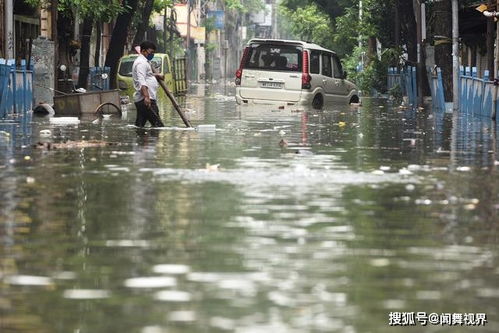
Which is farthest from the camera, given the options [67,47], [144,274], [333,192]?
[67,47]

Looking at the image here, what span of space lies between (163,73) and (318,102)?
44.6 feet

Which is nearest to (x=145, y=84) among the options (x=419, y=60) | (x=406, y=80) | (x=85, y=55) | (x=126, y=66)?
(x=85, y=55)

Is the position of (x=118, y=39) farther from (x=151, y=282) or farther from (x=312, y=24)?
(x=151, y=282)

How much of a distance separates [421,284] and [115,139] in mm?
14123

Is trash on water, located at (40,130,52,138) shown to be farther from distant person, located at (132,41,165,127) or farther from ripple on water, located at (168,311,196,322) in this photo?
ripple on water, located at (168,311,196,322)

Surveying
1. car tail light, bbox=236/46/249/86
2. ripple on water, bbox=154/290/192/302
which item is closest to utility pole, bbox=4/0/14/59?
car tail light, bbox=236/46/249/86

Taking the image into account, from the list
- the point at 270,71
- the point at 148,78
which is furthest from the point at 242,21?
the point at 148,78

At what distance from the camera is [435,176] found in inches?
588

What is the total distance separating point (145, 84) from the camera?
24.2 metres

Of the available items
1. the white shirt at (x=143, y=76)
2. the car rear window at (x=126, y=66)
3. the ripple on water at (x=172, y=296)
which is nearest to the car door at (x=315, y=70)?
the car rear window at (x=126, y=66)

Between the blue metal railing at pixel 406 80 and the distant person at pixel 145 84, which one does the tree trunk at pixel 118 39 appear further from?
the distant person at pixel 145 84

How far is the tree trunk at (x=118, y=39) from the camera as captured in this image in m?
48.1

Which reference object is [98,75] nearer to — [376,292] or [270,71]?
[270,71]

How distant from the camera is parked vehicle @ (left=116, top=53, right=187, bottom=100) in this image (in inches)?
1868
